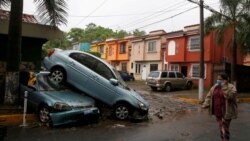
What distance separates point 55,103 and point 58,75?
281 centimetres

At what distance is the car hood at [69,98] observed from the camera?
1126 centimetres

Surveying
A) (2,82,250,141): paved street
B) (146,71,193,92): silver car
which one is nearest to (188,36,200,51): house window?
(146,71,193,92): silver car

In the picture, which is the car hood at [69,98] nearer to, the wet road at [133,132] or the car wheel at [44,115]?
the car wheel at [44,115]

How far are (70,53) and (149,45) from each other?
30.4 m

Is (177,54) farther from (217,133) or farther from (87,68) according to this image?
(217,133)

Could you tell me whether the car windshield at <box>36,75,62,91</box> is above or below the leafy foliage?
below

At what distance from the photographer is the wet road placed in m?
9.45

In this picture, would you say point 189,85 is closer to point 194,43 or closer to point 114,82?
point 194,43

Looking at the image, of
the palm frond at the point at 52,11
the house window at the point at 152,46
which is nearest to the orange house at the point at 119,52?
the house window at the point at 152,46

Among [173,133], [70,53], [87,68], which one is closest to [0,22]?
[70,53]

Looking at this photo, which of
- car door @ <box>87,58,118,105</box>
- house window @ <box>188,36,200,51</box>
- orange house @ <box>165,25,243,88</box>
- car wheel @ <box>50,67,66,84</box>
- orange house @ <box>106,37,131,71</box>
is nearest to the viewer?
car door @ <box>87,58,118,105</box>

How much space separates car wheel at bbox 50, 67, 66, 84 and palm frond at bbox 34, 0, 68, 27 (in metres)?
1.94

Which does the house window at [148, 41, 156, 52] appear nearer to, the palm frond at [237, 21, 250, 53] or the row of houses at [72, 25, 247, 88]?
the row of houses at [72, 25, 247, 88]

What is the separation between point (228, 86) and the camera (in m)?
7.99
